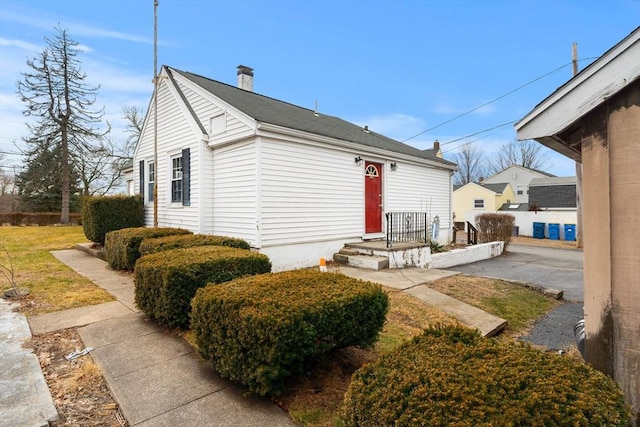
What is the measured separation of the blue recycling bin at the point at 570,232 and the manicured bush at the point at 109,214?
77.0ft


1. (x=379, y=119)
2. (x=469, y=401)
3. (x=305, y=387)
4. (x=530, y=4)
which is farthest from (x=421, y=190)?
(x=379, y=119)

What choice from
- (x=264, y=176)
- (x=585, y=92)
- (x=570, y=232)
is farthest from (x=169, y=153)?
(x=570, y=232)

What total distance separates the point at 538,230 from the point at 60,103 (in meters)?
33.1

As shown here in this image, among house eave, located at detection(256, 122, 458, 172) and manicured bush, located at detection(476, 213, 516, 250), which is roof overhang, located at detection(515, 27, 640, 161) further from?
manicured bush, located at detection(476, 213, 516, 250)

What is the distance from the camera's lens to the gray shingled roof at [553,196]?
89.7ft

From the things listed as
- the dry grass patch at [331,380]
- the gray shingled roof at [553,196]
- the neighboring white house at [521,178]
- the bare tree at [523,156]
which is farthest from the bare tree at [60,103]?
the bare tree at [523,156]

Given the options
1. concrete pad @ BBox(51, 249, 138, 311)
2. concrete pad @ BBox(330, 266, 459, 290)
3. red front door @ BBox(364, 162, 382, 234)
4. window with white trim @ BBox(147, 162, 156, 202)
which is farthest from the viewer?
window with white trim @ BBox(147, 162, 156, 202)

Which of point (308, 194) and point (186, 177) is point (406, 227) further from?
point (186, 177)

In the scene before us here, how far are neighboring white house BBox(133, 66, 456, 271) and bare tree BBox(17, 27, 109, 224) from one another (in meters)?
15.0

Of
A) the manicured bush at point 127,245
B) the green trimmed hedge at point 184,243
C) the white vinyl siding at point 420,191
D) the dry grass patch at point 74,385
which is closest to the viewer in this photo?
the dry grass patch at point 74,385

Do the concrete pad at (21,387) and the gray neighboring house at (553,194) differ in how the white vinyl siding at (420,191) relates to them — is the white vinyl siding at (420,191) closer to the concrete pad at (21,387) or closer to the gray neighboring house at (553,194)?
the concrete pad at (21,387)

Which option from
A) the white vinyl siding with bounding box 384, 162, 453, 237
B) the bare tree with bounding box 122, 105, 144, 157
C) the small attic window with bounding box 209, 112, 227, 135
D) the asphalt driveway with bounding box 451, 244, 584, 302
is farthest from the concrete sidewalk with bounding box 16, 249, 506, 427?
the bare tree with bounding box 122, 105, 144, 157

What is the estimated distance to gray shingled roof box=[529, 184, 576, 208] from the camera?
27.3 m

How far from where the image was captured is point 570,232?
20.5 metres
